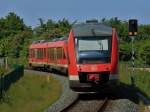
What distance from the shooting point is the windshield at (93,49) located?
24438 millimetres

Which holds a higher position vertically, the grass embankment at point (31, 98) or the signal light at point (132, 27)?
the signal light at point (132, 27)

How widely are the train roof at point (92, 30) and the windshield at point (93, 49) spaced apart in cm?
18

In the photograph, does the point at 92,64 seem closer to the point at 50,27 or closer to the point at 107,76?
the point at 107,76

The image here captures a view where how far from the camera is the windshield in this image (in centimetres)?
2444

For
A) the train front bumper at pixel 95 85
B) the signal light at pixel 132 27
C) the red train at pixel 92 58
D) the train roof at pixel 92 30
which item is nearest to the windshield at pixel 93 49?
the red train at pixel 92 58

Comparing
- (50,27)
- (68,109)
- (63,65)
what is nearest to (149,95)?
(68,109)

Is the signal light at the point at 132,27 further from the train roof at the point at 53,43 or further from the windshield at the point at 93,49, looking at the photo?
the train roof at the point at 53,43

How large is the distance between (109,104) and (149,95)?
18.3 feet

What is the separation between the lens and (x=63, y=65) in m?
38.7

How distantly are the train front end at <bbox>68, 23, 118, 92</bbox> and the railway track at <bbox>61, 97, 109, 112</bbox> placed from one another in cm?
52

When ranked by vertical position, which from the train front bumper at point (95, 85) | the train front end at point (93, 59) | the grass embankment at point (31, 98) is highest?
the train front end at point (93, 59)

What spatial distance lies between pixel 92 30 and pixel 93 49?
3.26 feet

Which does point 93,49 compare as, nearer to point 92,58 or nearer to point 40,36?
point 92,58

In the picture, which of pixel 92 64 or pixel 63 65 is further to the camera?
pixel 63 65
